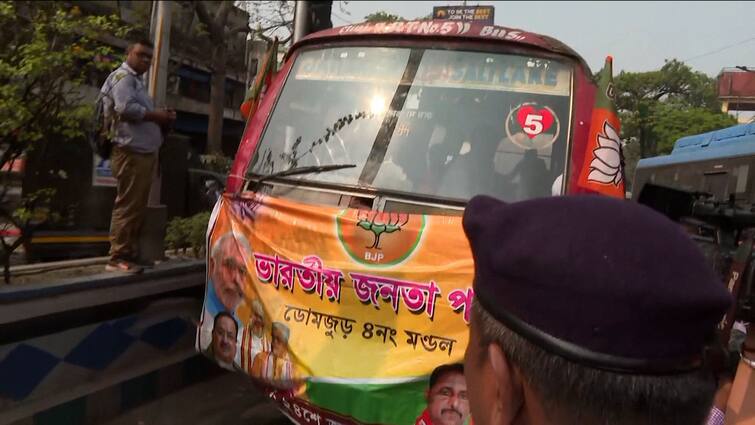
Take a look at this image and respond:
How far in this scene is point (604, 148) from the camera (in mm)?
3092

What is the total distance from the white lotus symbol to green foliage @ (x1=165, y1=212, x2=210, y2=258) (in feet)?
10.1

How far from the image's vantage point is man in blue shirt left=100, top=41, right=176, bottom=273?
4.13 meters

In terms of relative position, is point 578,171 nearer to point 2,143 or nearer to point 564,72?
point 564,72

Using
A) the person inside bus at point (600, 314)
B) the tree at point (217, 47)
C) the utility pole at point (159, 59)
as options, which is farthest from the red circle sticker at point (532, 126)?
the tree at point (217, 47)

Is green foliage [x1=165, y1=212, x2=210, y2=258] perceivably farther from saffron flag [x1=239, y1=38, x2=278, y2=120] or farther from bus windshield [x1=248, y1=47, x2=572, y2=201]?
bus windshield [x1=248, y1=47, x2=572, y2=201]

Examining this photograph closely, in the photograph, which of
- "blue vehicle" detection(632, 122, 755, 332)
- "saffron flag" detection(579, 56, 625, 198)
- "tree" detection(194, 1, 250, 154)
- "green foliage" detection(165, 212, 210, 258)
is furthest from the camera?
"tree" detection(194, 1, 250, 154)

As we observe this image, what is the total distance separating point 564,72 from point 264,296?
6.24ft

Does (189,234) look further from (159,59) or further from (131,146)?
(159,59)

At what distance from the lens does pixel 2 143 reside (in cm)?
387

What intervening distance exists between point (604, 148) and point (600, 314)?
239cm

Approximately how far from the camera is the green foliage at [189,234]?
4.97m

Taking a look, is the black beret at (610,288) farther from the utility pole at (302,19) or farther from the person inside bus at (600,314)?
the utility pole at (302,19)

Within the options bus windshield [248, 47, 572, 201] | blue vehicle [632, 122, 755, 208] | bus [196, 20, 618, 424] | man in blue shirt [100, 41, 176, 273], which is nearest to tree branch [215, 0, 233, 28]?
man in blue shirt [100, 41, 176, 273]

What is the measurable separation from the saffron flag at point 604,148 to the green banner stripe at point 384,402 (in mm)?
1322
